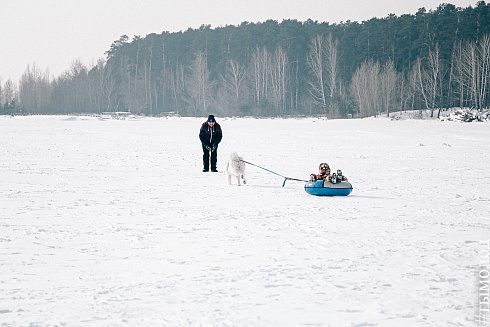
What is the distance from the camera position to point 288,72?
285ft

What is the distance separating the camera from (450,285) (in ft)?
15.6

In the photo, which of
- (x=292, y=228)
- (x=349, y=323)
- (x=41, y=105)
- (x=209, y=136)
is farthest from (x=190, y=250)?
(x=41, y=105)

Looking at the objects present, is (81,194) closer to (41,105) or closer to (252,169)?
(252,169)

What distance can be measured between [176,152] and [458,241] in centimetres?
1649

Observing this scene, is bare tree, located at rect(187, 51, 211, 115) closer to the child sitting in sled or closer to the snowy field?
the snowy field

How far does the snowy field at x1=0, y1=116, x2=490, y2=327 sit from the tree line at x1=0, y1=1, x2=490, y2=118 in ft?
155

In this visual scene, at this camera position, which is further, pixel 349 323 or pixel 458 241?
pixel 458 241

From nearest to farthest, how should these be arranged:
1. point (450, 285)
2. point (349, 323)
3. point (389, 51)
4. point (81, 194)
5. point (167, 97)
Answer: point (349, 323)
point (450, 285)
point (81, 194)
point (389, 51)
point (167, 97)

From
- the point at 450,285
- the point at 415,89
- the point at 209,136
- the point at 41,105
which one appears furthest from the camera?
the point at 41,105

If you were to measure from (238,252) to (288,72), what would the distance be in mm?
83012

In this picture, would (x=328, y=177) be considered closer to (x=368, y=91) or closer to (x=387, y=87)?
(x=387, y=87)

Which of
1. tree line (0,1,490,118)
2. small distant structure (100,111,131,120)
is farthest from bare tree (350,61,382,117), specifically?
small distant structure (100,111,131,120)

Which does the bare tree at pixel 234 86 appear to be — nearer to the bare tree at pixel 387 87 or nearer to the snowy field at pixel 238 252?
the bare tree at pixel 387 87

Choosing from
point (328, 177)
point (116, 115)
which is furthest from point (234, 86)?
point (328, 177)
